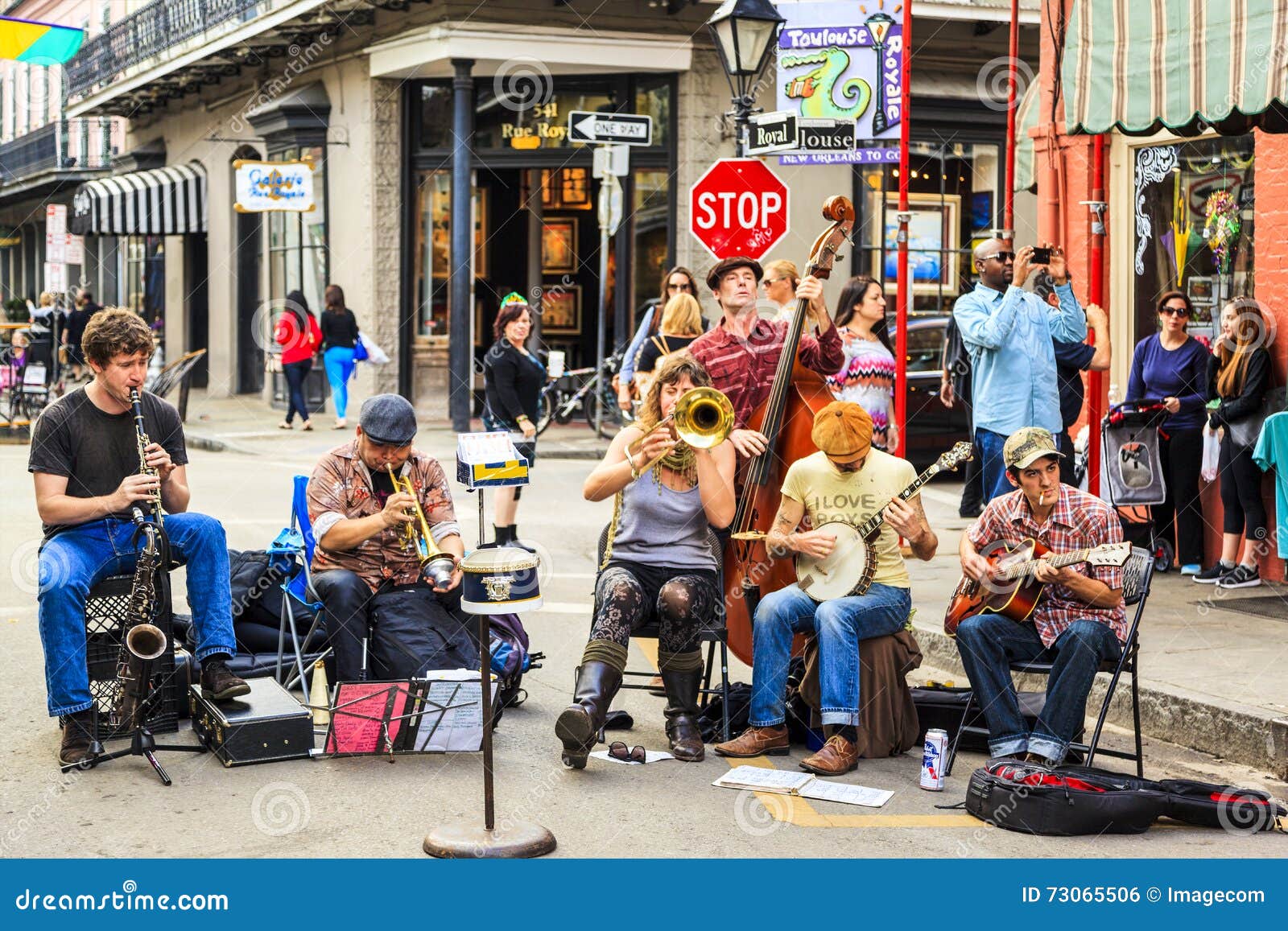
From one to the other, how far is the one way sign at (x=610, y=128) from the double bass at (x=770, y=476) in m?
8.96

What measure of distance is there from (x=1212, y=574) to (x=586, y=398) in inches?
422

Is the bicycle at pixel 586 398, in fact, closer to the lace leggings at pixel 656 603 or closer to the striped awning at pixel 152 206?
the striped awning at pixel 152 206

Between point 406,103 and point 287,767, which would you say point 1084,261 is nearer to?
point 287,767

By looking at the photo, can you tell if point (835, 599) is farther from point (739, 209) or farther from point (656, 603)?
point (739, 209)

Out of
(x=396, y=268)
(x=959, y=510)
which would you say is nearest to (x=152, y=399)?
(x=959, y=510)

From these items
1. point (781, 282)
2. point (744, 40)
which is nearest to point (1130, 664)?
point (781, 282)

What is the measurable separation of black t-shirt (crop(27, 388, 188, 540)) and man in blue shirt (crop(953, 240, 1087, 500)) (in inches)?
183

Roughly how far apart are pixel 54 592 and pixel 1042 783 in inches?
145

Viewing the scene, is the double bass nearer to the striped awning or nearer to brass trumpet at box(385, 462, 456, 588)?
brass trumpet at box(385, 462, 456, 588)

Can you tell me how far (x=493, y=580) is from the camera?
199 inches

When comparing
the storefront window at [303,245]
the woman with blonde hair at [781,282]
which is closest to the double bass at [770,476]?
the woman with blonde hair at [781,282]

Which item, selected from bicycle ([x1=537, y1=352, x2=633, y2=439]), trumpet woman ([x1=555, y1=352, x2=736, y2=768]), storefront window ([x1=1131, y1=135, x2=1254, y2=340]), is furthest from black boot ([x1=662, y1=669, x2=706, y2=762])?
bicycle ([x1=537, y1=352, x2=633, y2=439])

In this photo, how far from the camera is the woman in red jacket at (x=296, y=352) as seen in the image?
66.7 ft

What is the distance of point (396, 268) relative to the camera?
21.6 m
